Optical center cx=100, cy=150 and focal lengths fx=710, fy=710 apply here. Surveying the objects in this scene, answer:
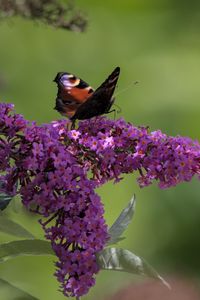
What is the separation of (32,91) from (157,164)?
10.6ft

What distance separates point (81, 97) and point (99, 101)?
2.1 inches

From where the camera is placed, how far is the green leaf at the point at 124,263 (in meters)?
0.92

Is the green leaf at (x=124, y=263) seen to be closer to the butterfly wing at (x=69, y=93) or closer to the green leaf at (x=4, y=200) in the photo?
the green leaf at (x=4, y=200)

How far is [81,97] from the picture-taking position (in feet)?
4.34

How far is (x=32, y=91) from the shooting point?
4258 millimetres

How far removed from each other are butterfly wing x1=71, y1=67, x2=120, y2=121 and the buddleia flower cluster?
3.2 inches

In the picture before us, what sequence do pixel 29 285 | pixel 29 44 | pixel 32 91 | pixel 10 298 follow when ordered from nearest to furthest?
pixel 10 298 < pixel 29 285 < pixel 32 91 < pixel 29 44

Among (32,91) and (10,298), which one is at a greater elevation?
(32,91)

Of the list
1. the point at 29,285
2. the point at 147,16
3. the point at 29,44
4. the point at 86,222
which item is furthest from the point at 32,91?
the point at 86,222

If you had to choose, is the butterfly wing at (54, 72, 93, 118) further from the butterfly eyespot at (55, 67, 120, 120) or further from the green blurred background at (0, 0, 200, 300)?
the green blurred background at (0, 0, 200, 300)

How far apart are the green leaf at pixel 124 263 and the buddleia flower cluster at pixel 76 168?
0.04 ft

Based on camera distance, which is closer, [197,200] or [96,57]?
[197,200]

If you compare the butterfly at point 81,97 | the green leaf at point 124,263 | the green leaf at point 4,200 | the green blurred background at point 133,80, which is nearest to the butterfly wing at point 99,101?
the butterfly at point 81,97

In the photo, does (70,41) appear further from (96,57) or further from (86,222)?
(86,222)
